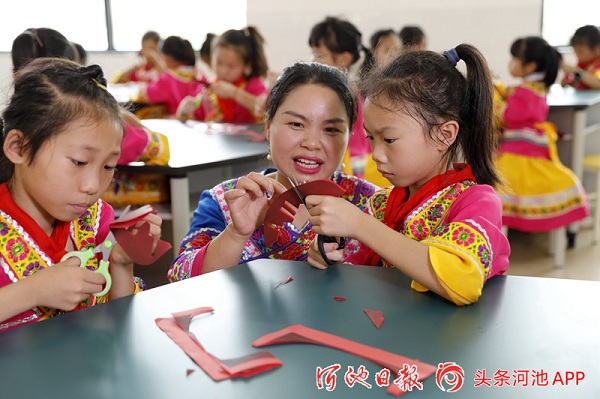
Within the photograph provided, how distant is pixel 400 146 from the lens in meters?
1.29

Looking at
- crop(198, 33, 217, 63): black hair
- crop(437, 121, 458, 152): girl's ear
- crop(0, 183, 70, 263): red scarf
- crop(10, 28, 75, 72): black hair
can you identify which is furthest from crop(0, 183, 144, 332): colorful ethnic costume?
crop(198, 33, 217, 63): black hair

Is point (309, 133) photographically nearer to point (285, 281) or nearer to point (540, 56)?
point (285, 281)

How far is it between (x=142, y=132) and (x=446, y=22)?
4.02m

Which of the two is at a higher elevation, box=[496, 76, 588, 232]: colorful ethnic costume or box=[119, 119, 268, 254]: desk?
box=[119, 119, 268, 254]: desk

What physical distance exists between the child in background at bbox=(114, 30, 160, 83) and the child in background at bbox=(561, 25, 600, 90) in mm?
3146

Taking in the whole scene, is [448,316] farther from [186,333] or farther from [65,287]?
[65,287]

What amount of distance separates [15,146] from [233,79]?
273cm

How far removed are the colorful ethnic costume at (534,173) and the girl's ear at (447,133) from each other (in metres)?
2.34

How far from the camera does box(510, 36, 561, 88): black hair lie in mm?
3756

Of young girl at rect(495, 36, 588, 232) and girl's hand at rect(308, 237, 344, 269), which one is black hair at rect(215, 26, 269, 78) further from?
girl's hand at rect(308, 237, 344, 269)

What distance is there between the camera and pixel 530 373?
2.73 ft

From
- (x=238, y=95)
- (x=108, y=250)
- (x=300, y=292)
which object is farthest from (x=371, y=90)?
(x=238, y=95)

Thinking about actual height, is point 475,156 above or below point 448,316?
above

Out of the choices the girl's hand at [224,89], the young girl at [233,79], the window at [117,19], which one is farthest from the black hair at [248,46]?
the window at [117,19]
